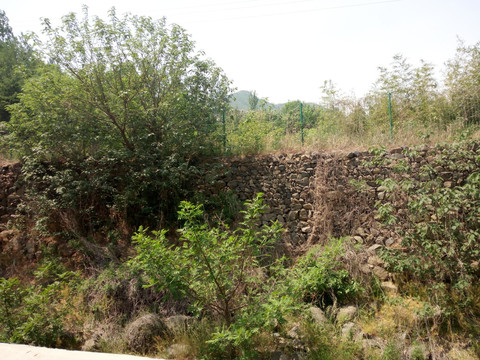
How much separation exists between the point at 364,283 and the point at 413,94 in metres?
6.07

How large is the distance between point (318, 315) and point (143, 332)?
→ 293 centimetres

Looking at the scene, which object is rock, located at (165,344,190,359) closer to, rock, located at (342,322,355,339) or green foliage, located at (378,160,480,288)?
rock, located at (342,322,355,339)

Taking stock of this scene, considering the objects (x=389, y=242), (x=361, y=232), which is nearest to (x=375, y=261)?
(x=389, y=242)

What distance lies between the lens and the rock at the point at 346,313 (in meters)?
5.62

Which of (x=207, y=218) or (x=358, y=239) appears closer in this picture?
(x=358, y=239)

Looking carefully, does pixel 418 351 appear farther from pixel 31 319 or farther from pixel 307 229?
pixel 31 319

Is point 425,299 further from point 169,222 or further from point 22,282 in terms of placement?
point 22,282

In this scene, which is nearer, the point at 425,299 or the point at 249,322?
the point at 249,322

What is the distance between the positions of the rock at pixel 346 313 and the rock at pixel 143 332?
295 cm

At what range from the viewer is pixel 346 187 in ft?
25.2

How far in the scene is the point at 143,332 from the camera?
17.6ft

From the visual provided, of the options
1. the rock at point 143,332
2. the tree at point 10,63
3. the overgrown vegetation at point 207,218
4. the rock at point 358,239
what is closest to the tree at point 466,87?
the overgrown vegetation at point 207,218

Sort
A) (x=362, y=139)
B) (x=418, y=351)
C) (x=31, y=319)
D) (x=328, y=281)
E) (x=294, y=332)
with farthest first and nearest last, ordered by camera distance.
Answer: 1. (x=362, y=139)
2. (x=328, y=281)
3. (x=294, y=332)
4. (x=31, y=319)
5. (x=418, y=351)

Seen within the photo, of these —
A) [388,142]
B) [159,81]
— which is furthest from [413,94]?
[159,81]
